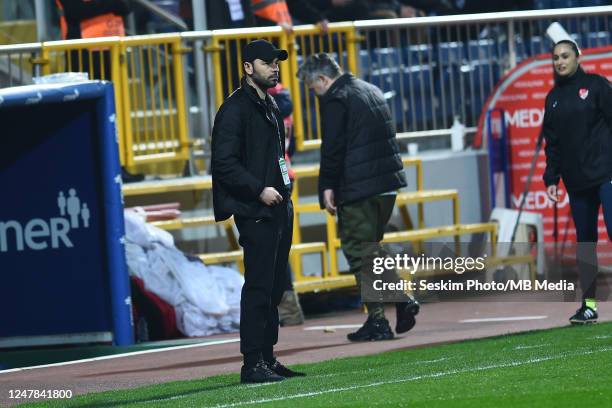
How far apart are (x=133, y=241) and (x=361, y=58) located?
3.88 meters

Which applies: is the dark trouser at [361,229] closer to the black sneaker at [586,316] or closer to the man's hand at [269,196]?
the black sneaker at [586,316]

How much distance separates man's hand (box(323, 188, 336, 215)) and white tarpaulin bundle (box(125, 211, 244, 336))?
A: 2.04 m

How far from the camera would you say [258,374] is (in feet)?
31.3

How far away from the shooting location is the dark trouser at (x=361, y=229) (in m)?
12.0

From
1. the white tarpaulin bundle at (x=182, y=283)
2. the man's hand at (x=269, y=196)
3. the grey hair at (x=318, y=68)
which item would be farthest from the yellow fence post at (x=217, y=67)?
the man's hand at (x=269, y=196)

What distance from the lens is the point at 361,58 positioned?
16438mm

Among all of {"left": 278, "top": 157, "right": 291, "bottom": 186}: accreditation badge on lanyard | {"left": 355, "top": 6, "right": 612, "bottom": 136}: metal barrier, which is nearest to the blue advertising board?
{"left": 278, "top": 157, "right": 291, "bottom": 186}: accreditation badge on lanyard

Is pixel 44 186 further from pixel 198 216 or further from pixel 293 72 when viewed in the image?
pixel 293 72

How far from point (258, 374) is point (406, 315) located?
2778 millimetres

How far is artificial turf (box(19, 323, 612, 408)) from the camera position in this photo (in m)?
8.07

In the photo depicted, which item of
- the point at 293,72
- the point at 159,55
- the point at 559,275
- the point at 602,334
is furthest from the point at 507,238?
the point at 602,334

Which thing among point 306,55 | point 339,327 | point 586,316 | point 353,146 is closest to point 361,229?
point 353,146

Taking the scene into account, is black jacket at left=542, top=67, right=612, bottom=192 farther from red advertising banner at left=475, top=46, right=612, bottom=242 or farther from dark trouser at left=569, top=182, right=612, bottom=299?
red advertising banner at left=475, top=46, right=612, bottom=242

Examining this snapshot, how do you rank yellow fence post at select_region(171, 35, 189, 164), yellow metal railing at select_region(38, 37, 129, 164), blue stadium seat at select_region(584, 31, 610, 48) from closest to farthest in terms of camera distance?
yellow metal railing at select_region(38, 37, 129, 164) → yellow fence post at select_region(171, 35, 189, 164) → blue stadium seat at select_region(584, 31, 610, 48)
